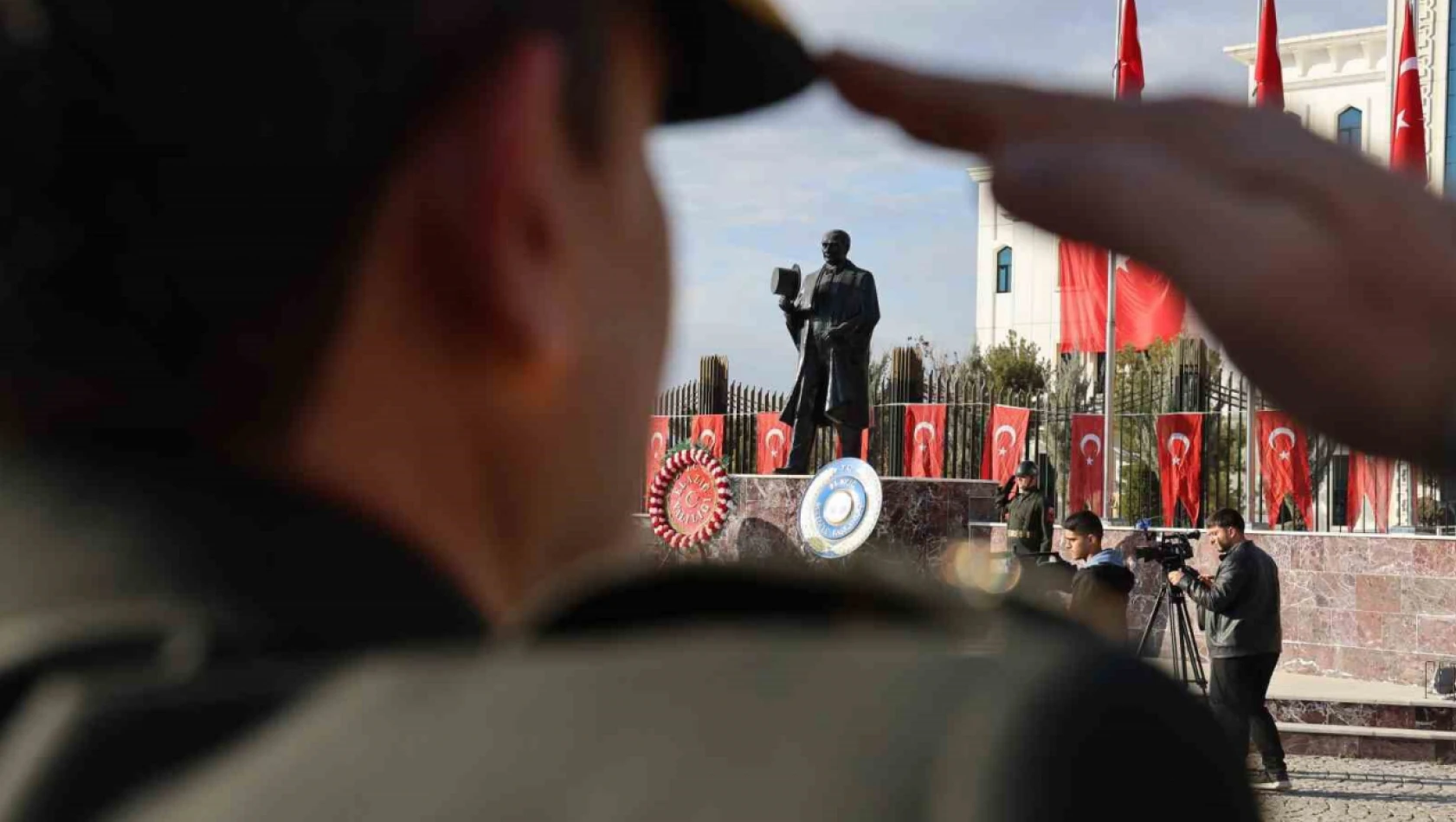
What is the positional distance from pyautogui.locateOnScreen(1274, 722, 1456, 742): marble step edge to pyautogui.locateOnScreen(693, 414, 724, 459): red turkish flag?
37.2 ft

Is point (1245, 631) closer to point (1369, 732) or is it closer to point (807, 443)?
point (1369, 732)

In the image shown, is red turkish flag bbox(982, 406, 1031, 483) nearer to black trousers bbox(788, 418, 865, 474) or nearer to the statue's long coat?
black trousers bbox(788, 418, 865, 474)

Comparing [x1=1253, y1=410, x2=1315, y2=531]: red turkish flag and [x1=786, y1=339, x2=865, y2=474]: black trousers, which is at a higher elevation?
[x1=786, y1=339, x2=865, y2=474]: black trousers

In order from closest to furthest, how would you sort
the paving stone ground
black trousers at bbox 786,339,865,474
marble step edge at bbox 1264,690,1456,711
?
the paving stone ground, marble step edge at bbox 1264,690,1456,711, black trousers at bbox 786,339,865,474

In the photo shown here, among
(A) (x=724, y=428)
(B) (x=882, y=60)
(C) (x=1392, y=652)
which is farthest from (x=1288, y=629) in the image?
(B) (x=882, y=60)

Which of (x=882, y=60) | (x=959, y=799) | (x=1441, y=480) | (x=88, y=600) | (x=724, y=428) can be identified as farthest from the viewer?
(x=724, y=428)

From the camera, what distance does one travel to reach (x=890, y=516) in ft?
42.3

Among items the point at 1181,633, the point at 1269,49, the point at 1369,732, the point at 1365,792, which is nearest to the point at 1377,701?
the point at 1369,732

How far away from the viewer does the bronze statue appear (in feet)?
44.3

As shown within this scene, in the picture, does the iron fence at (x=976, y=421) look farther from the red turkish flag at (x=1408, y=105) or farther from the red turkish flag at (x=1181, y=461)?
the red turkish flag at (x=1408, y=105)

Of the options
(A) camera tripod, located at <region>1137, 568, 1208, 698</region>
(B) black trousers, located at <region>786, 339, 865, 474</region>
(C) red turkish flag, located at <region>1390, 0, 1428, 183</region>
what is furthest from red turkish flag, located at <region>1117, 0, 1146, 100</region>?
(A) camera tripod, located at <region>1137, 568, 1208, 698</region>

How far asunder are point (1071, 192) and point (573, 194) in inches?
8.6

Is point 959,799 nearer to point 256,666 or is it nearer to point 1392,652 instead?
point 256,666

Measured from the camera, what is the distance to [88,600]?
1.82 ft
